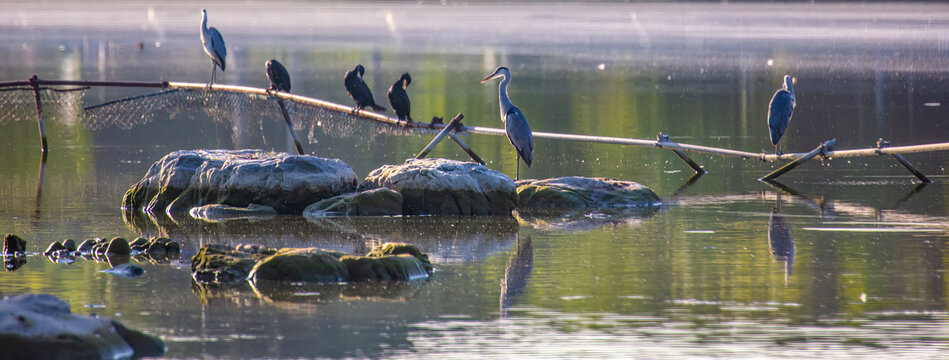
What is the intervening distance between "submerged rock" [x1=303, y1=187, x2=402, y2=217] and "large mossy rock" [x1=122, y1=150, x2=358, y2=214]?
0.96ft

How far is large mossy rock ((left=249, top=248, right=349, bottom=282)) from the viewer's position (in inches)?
→ 419

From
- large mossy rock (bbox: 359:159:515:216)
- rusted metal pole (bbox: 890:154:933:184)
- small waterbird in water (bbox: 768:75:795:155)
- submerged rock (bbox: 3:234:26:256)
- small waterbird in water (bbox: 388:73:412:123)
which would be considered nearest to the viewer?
submerged rock (bbox: 3:234:26:256)

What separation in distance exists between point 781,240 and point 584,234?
183 centimetres

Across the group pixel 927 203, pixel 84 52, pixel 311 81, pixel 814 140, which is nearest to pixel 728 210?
pixel 927 203

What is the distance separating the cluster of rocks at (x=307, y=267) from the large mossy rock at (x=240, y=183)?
12.2 ft

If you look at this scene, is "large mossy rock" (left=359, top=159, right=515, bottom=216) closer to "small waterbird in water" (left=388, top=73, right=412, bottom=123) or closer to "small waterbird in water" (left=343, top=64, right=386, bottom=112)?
"small waterbird in water" (left=388, top=73, right=412, bottom=123)

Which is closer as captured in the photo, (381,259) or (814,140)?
(381,259)

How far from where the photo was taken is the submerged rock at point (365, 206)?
48.0 ft

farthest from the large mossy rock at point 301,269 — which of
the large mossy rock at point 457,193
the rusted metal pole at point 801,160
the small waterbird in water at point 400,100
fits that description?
the small waterbird in water at point 400,100

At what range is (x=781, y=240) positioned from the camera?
42.1ft

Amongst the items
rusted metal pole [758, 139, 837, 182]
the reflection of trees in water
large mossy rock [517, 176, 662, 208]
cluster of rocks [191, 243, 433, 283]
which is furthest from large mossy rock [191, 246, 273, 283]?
rusted metal pole [758, 139, 837, 182]

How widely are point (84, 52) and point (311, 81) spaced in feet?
60.4

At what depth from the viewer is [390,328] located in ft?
30.4

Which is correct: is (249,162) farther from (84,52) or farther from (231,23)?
(231,23)
